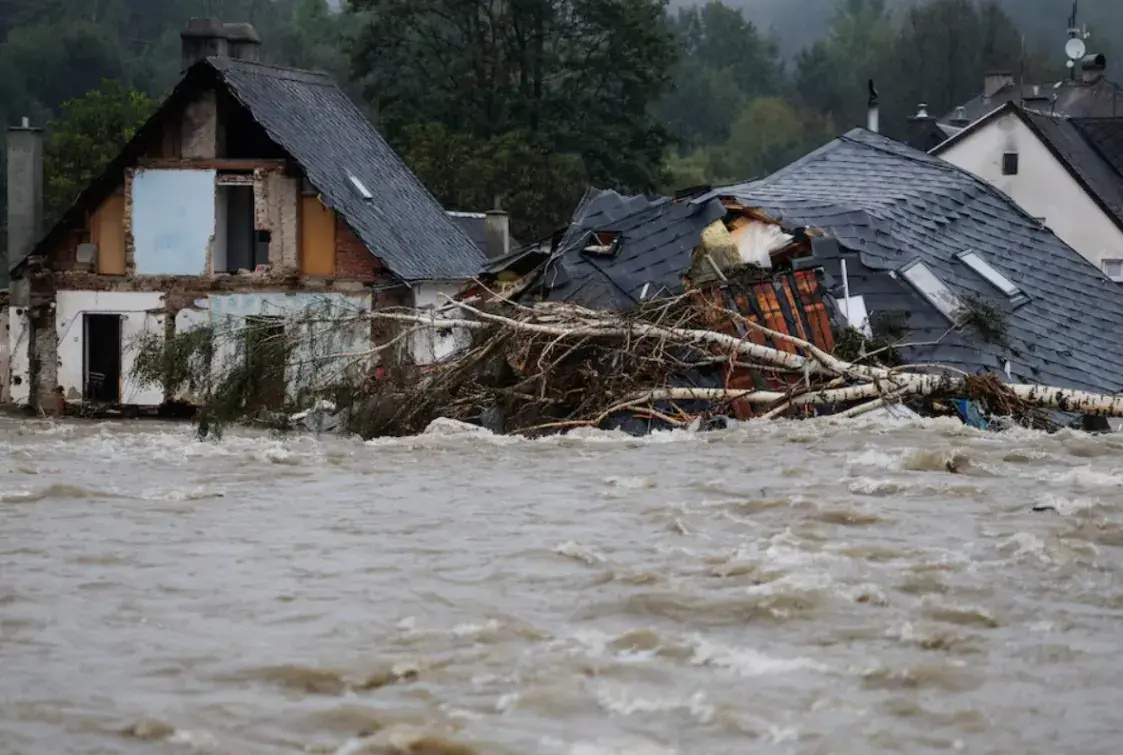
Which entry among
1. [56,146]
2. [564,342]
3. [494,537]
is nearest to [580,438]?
[564,342]

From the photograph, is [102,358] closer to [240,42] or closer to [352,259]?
[352,259]

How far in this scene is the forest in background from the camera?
44.8 metres

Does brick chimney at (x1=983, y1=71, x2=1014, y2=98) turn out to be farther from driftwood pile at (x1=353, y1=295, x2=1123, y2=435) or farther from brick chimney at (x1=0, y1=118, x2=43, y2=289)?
driftwood pile at (x1=353, y1=295, x2=1123, y2=435)

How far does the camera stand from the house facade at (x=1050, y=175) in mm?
38219

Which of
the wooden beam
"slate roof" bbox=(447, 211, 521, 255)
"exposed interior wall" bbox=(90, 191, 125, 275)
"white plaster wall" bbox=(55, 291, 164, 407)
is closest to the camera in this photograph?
the wooden beam

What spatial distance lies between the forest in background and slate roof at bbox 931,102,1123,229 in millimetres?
10691

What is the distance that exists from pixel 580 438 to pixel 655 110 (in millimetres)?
89710

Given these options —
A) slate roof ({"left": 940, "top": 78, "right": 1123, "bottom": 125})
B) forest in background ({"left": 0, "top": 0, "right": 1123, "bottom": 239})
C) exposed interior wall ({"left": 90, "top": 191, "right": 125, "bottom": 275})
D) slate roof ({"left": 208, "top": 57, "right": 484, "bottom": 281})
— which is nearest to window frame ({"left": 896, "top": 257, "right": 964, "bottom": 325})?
slate roof ({"left": 208, "top": 57, "right": 484, "bottom": 281})

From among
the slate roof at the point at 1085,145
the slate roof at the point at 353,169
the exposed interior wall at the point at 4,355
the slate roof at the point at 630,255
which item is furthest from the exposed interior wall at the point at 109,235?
the slate roof at the point at 1085,145

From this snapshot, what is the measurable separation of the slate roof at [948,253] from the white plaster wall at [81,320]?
976 centimetres

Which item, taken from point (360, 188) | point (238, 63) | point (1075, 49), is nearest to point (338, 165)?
point (360, 188)

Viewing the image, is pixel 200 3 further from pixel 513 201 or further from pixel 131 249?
pixel 131 249

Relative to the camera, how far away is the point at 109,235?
2695 cm

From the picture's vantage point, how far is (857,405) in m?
15.4
